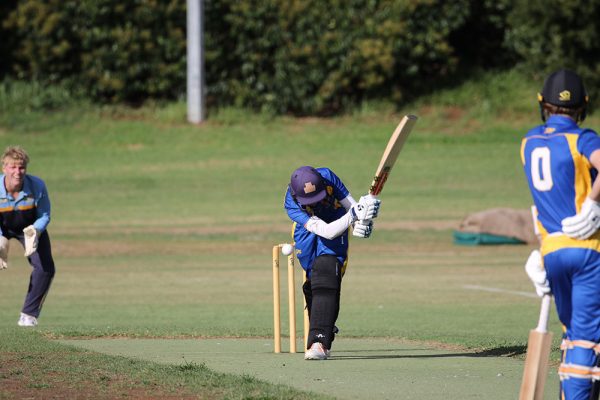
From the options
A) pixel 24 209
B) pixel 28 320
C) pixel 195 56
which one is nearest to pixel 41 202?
pixel 24 209

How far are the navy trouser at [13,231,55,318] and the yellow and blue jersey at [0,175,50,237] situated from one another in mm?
144

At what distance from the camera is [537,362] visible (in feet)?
18.9

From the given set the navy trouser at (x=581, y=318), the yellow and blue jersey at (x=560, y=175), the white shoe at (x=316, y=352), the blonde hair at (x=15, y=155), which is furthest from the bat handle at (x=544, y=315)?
the blonde hair at (x=15, y=155)

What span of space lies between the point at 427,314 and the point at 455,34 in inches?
847

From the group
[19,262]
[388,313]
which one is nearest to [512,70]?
[19,262]

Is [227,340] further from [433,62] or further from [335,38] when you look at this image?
[433,62]

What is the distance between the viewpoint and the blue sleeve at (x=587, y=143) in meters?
5.63


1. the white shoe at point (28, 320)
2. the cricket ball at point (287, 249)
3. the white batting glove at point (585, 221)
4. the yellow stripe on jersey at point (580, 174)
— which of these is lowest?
the white shoe at point (28, 320)

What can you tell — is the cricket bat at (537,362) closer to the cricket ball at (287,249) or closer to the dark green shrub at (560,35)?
the cricket ball at (287,249)

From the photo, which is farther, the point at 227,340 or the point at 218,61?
the point at 218,61

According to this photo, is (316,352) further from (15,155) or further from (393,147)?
(15,155)

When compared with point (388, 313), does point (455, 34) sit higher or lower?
higher

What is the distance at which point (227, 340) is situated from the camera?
9703mm

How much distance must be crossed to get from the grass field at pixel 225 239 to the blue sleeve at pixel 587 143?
196cm
